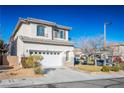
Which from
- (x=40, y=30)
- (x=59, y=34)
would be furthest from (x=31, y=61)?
(x=59, y=34)

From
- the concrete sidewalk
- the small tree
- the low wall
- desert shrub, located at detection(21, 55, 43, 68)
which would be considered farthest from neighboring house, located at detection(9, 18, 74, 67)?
the small tree

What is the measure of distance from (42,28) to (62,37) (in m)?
3.75

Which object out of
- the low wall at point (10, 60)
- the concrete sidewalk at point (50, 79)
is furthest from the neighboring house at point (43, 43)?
the concrete sidewalk at point (50, 79)

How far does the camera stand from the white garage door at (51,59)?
851 inches

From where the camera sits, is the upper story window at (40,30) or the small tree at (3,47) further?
the small tree at (3,47)

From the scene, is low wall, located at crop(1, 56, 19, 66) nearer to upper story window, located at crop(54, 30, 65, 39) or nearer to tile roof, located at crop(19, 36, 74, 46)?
tile roof, located at crop(19, 36, 74, 46)

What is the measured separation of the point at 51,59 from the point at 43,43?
→ 2456 mm

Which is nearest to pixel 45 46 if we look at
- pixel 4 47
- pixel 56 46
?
pixel 56 46

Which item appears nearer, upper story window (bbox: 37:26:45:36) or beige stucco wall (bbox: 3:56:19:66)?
beige stucco wall (bbox: 3:56:19:66)

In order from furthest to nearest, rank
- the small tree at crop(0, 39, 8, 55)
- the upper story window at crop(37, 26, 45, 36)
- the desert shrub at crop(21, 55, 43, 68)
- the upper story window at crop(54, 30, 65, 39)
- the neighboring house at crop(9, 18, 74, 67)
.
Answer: the small tree at crop(0, 39, 8, 55) < the upper story window at crop(54, 30, 65, 39) < the upper story window at crop(37, 26, 45, 36) < the neighboring house at crop(9, 18, 74, 67) < the desert shrub at crop(21, 55, 43, 68)

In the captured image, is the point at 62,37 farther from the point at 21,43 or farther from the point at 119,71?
the point at 119,71

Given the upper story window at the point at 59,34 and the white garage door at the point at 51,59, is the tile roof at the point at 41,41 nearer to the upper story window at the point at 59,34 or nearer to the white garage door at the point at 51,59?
the white garage door at the point at 51,59

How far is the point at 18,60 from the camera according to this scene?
20.7 m

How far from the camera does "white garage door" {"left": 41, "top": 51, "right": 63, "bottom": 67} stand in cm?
2161
